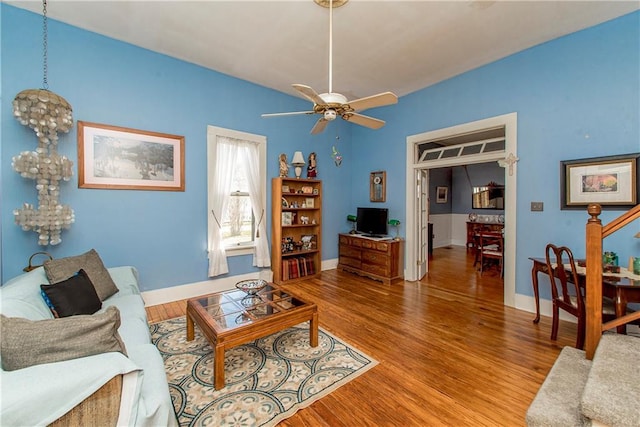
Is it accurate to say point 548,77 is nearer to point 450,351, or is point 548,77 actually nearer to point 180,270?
point 450,351

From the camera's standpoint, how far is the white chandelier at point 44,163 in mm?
2379

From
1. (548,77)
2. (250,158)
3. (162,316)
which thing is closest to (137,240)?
(162,316)

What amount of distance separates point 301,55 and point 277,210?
2.29 meters

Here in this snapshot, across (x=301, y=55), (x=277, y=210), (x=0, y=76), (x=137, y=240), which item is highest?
(x=301, y=55)

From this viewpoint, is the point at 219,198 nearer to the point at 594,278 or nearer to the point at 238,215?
the point at 238,215

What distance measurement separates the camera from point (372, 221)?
197 inches

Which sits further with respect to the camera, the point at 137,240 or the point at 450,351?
the point at 137,240

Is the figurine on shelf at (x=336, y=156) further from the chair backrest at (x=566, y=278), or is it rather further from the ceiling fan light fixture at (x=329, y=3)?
the chair backrest at (x=566, y=278)

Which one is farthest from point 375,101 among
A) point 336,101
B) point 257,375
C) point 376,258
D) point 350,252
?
point 350,252

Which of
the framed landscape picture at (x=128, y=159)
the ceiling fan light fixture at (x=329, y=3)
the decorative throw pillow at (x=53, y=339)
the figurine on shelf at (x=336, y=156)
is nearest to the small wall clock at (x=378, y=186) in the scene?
the figurine on shelf at (x=336, y=156)

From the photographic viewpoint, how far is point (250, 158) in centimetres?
421

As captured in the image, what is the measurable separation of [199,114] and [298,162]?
5.49 ft

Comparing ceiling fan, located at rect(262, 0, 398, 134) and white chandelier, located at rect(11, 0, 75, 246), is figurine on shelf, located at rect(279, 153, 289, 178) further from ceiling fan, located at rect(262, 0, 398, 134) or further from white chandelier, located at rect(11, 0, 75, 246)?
white chandelier, located at rect(11, 0, 75, 246)

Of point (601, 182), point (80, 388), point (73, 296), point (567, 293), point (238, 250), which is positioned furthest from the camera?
point (238, 250)
